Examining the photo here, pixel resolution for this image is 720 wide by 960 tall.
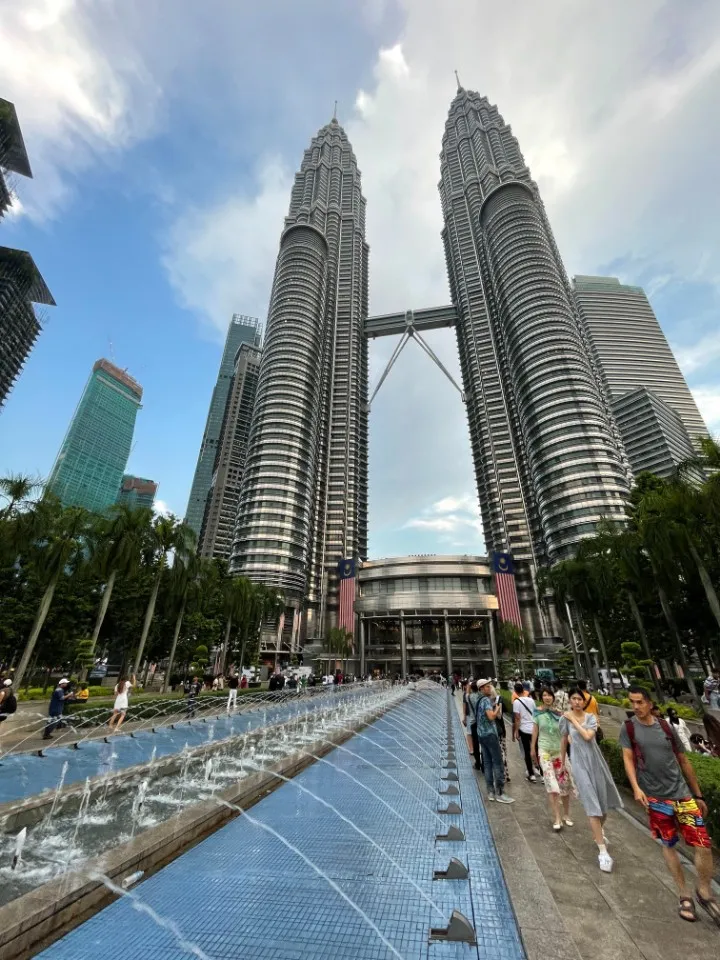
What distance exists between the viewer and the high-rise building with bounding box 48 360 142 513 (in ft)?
437


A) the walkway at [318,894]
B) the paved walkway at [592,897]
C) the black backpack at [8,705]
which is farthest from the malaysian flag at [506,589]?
the walkway at [318,894]

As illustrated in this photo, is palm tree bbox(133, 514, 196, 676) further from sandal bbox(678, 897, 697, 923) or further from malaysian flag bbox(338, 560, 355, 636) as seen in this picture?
malaysian flag bbox(338, 560, 355, 636)

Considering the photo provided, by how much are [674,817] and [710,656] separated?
45.7 meters

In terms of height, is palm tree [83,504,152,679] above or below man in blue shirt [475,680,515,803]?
above

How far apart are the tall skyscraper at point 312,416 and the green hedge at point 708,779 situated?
3108 inches

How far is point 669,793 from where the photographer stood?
439 centimetres

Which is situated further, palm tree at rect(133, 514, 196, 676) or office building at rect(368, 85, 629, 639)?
office building at rect(368, 85, 629, 639)

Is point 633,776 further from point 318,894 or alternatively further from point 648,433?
point 648,433

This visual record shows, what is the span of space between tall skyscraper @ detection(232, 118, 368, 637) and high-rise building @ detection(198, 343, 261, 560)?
96.0 ft

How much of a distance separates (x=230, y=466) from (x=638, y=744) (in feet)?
458

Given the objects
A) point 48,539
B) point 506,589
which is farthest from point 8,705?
point 506,589

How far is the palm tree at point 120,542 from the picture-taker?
85.5ft

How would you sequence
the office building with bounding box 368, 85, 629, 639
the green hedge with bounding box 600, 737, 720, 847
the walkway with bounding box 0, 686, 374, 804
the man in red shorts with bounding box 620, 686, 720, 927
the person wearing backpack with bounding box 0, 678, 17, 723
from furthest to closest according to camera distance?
the office building with bounding box 368, 85, 629, 639
the person wearing backpack with bounding box 0, 678, 17, 723
the walkway with bounding box 0, 686, 374, 804
the green hedge with bounding box 600, 737, 720, 847
the man in red shorts with bounding box 620, 686, 720, 927

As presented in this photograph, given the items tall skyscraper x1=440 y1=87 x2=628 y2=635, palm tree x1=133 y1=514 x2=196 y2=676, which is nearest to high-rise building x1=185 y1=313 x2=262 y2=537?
tall skyscraper x1=440 y1=87 x2=628 y2=635
